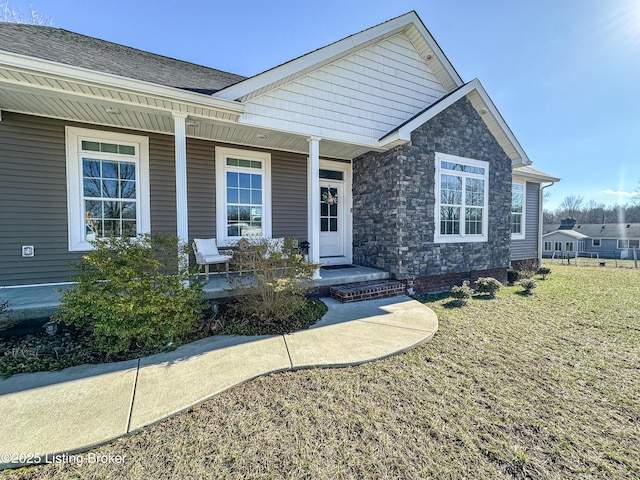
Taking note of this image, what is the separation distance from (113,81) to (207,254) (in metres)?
3.23

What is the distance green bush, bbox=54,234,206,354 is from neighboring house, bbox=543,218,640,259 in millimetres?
38871

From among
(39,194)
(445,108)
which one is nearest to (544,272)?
(445,108)

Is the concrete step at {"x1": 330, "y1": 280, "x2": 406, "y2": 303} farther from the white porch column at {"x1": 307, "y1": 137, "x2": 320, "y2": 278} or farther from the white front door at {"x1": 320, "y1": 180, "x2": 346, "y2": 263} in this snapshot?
the white front door at {"x1": 320, "y1": 180, "x2": 346, "y2": 263}

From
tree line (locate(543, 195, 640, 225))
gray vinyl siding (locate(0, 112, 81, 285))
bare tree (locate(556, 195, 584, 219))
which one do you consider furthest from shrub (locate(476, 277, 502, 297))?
bare tree (locate(556, 195, 584, 219))

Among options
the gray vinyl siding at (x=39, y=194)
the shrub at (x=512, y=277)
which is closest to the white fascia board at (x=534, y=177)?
the shrub at (x=512, y=277)

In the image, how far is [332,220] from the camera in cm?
780

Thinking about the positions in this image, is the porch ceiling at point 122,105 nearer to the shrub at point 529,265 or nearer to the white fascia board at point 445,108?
the white fascia board at point 445,108

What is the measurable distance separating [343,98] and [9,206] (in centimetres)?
664

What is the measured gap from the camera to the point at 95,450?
6.27 ft

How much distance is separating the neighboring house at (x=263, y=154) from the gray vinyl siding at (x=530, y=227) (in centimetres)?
346

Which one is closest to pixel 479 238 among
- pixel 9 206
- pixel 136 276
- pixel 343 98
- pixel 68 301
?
pixel 343 98

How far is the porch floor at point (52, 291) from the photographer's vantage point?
371 centimetres

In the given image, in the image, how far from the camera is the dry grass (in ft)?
5.91

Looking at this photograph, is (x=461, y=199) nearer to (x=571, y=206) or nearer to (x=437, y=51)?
(x=437, y=51)
